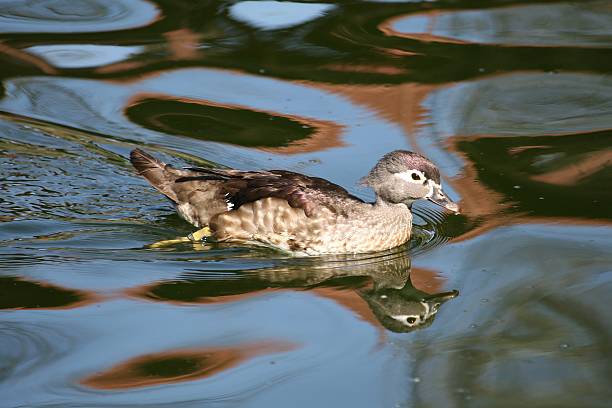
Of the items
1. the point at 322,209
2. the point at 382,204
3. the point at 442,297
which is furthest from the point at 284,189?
the point at 442,297

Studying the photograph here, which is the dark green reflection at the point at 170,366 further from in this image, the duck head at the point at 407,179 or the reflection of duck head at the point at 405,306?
the duck head at the point at 407,179

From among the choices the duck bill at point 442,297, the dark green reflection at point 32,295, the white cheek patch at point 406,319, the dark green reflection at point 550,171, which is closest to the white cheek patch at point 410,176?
the dark green reflection at point 550,171

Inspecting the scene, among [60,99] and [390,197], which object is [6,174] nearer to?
[60,99]

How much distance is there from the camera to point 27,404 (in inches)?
267

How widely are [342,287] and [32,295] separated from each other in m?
2.24

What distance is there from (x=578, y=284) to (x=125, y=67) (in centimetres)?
634

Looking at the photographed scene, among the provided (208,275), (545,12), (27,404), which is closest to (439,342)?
(208,275)

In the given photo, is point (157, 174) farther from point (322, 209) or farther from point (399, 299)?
point (399, 299)

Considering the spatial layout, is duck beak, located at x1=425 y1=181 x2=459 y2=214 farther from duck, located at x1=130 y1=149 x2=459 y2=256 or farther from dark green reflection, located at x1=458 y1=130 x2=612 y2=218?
dark green reflection, located at x1=458 y1=130 x2=612 y2=218

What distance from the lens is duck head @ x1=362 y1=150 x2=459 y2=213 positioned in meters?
9.34

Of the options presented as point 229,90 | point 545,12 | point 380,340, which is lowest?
point 380,340

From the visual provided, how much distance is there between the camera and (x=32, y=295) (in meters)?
8.34

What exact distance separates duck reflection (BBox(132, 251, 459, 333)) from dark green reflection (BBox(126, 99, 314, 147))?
93.5 inches

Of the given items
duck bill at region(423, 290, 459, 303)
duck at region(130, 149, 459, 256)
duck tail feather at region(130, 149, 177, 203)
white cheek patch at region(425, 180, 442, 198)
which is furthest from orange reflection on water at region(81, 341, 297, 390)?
duck tail feather at region(130, 149, 177, 203)
